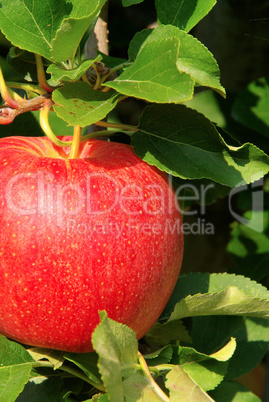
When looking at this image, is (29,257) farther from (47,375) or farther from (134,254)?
(47,375)

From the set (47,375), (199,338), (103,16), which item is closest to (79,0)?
(103,16)

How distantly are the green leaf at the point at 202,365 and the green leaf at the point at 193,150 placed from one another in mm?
265

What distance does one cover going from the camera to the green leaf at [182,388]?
0.73 meters

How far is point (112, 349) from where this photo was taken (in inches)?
23.9

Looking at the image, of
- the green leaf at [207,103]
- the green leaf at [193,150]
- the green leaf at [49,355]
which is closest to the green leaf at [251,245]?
the green leaf at [207,103]

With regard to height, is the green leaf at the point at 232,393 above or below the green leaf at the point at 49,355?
below

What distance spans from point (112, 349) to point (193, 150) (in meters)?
0.32

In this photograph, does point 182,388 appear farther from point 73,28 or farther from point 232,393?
point 73,28

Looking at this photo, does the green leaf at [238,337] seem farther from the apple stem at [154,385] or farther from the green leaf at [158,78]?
the green leaf at [158,78]

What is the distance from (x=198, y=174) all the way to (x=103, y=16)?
→ 37cm

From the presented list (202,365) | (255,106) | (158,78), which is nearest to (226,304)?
(202,365)

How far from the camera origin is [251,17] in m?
1.20

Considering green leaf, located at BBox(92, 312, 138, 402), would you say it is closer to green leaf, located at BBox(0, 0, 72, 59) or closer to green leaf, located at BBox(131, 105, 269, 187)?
green leaf, located at BBox(131, 105, 269, 187)

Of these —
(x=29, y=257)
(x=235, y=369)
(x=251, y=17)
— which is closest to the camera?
(x=29, y=257)
